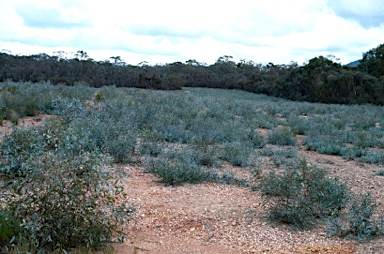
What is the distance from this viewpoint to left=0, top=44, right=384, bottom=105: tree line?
3131cm

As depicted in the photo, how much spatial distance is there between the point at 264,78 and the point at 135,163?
1383 inches

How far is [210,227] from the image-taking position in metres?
6.25

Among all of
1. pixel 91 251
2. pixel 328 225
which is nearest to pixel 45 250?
pixel 91 251

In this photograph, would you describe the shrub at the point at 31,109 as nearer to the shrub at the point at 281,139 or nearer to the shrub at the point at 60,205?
the shrub at the point at 281,139

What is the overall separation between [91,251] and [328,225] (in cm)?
307

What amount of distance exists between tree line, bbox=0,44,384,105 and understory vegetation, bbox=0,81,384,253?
1317 cm

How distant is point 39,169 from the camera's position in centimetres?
497

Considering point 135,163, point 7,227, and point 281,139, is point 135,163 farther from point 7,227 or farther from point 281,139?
point 281,139

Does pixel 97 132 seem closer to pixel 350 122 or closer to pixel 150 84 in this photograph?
pixel 350 122

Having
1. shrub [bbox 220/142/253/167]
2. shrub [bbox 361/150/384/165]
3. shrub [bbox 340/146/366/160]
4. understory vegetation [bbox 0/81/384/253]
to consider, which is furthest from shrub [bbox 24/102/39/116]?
shrub [bbox 361/150/384/165]

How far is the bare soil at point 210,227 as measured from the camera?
562 centimetres

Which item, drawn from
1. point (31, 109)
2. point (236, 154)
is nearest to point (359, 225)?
point (236, 154)

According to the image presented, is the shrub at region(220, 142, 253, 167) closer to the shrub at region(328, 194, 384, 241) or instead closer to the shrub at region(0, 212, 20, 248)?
the shrub at region(328, 194, 384, 241)

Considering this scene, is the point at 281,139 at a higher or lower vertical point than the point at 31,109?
lower
